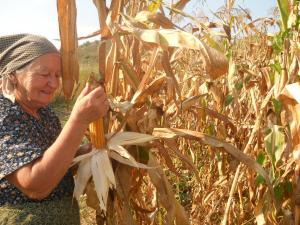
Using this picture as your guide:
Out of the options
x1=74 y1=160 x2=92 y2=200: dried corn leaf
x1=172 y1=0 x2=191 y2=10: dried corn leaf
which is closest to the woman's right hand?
x1=74 y1=160 x2=92 y2=200: dried corn leaf

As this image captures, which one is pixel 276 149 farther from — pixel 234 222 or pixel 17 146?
pixel 17 146

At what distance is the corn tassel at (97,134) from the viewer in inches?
52.8

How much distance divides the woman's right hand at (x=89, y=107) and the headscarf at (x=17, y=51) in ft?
0.71

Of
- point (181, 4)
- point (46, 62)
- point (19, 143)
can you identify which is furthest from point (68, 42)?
point (181, 4)

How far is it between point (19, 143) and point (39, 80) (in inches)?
7.9

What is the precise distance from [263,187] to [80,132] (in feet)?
3.03

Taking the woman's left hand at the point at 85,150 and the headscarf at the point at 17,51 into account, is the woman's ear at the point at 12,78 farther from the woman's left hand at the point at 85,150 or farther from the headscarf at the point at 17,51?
the woman's left hand at the point at 85,150

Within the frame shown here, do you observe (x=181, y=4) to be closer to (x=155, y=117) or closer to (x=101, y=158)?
(x=155, y=117)

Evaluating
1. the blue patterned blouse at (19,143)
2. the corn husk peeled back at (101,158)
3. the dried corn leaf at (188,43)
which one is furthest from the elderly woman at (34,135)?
the dried corn leaf at (188,43)

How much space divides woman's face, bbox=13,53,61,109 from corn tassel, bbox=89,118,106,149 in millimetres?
168

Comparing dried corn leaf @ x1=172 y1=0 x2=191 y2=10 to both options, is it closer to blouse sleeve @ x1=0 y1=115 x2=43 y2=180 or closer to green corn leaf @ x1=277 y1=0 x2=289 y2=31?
green corn leaf @ x1=277 y1=0 x2=289 y2=31

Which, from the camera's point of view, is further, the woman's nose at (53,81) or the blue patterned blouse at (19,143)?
the woman's nose at (53,81)

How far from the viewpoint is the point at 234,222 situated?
2086 millimetres

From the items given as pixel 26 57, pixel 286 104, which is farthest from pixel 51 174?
pixel 286 104
